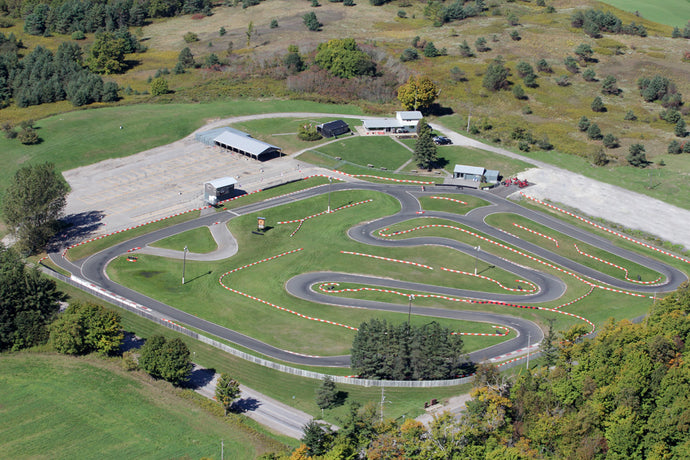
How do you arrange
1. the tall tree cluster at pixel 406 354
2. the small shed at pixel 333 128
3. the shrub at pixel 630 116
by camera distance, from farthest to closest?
1. the shrub at pixel 630 116
2. the small shed at pixel 333 128
3. the tall tree cluster at pixel 406 354

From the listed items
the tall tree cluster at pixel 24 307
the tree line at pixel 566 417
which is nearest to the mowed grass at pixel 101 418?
the tall tree cluster at pixel 24 307

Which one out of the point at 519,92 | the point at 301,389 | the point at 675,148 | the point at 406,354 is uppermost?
the point at 519,92

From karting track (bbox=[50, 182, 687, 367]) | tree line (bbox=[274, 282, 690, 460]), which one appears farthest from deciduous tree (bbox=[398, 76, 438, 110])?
tree line (bbox=[274, 282, 690, 460])

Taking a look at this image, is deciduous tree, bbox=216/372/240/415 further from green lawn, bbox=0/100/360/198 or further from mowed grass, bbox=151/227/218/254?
green lawn, bbox=0/100/360/198

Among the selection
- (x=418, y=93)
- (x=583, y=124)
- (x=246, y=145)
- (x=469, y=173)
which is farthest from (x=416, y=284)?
(x=583, y=124)

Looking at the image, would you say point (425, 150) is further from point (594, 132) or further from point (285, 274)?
point (285, 274)

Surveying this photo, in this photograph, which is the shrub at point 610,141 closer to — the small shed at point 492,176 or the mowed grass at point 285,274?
the small shed at point 492,176
